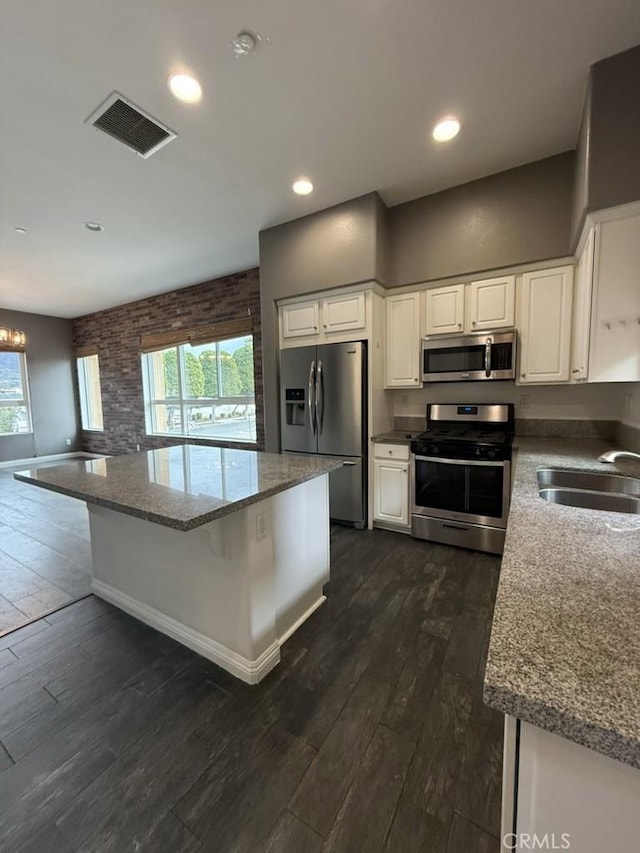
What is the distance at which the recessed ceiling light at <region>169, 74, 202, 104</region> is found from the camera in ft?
6.21

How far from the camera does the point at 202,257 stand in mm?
4391

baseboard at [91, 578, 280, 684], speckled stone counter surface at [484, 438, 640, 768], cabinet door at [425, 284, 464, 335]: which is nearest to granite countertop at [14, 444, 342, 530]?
baseboard at [91, 578, 280, 684]

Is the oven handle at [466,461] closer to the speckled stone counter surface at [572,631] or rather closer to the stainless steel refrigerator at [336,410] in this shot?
the stainless steel refrigerator at [336,410]

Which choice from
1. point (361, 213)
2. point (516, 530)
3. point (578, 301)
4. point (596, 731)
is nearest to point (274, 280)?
point (361, 213)

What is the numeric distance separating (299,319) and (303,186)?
111 centimetres

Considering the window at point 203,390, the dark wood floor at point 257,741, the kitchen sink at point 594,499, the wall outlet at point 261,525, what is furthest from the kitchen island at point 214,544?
the window at point 203,390

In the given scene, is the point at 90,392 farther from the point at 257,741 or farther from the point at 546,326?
the point at 546,326

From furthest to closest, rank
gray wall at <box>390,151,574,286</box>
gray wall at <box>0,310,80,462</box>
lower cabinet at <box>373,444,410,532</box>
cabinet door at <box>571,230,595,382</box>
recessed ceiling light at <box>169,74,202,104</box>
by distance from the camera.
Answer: gray wall at <box>0,310,80,462</box> → lower cabinet at <box>373,444,410,532</box> → gray wall at <box>390,151,574,286</box> → cabinet door at <box>571,230,595,382</box> → recessed ceiling light at <box>169,74,202,104</box>

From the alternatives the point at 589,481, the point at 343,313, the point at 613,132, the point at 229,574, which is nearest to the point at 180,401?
the point at 343,313

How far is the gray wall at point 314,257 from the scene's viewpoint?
3.09 meters

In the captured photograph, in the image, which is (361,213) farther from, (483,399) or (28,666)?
(28,666)

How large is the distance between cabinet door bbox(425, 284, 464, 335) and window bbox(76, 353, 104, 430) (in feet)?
22.2

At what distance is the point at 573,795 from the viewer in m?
0.55

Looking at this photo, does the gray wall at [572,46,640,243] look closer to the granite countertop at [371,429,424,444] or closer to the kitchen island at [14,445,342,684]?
the granite countertop at [371,429,424,444]
